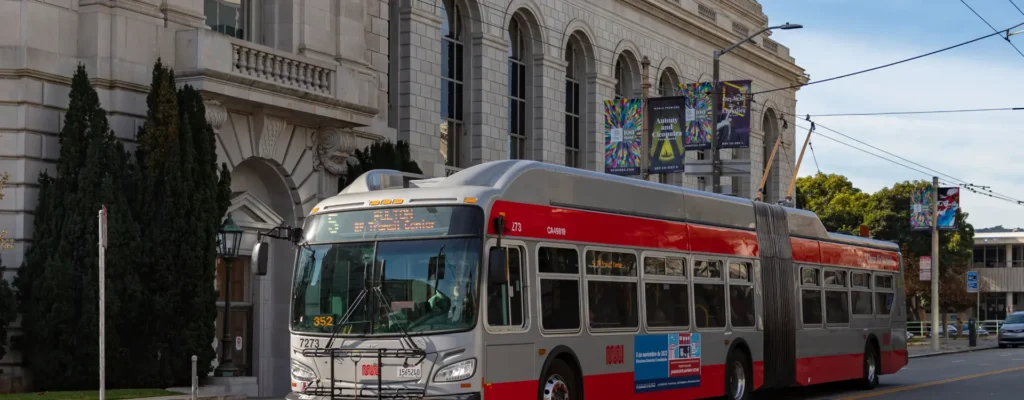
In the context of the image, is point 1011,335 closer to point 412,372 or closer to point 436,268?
point 436,268

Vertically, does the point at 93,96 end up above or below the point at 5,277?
above

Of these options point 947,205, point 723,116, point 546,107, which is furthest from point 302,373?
point 947,205

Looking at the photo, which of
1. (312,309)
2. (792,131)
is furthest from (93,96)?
(792,131)

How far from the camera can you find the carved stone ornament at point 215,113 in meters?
23.6

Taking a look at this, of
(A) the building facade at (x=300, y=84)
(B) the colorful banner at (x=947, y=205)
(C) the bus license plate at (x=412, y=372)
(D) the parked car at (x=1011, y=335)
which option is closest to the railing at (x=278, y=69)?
(A) the building facade at (x=300, y=84)

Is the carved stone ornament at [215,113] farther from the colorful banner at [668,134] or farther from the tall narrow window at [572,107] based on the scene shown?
the tall narrow window at [572,107]

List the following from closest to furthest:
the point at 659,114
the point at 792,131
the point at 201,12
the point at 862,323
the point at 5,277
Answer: the point at 5,277 → the point at 201,12 → the point at 862,323 → the point at 659,114 → the point at 792,131

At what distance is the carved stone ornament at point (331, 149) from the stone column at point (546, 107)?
445 inches

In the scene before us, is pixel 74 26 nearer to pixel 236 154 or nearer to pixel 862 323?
pixel 236 154

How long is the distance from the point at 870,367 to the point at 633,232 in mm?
10362

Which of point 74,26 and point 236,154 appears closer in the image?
point 74,26

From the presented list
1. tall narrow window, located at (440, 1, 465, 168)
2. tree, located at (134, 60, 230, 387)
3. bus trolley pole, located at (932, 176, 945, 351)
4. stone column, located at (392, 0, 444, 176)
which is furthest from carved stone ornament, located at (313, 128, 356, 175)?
bus trolley pole, located at (932, 176, 945, 351)

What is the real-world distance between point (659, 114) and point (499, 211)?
1657 centimetres

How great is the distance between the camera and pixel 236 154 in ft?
82.2
